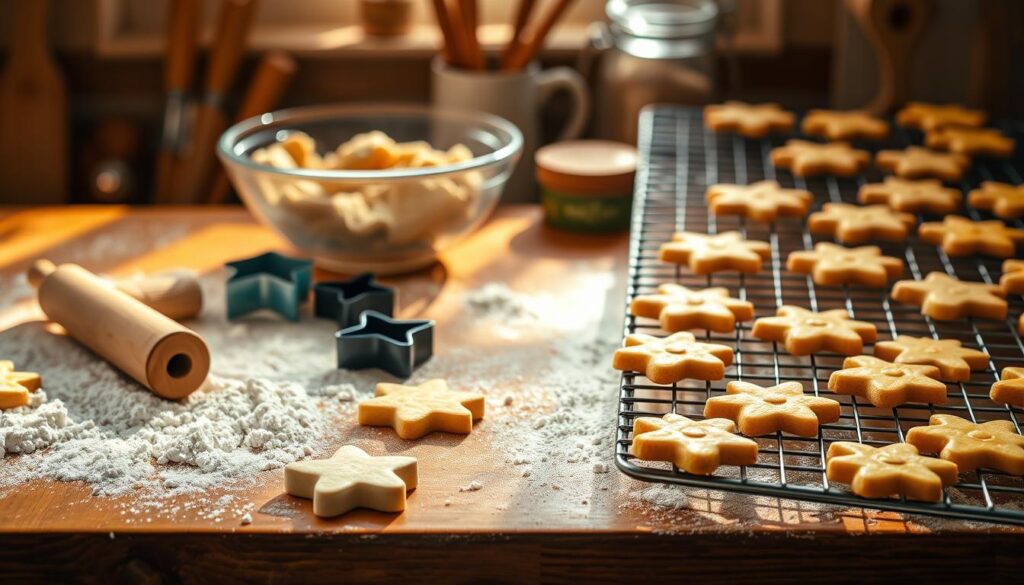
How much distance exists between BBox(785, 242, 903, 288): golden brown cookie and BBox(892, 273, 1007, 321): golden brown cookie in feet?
0.11

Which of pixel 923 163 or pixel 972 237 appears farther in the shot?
pixel 923 163

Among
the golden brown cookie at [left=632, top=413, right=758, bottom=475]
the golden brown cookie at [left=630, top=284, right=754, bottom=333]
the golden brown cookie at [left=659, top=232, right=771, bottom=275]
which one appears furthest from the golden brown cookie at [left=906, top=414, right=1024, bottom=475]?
the golden brown cookie at [left=659, top=232, right=771, bottom=275]

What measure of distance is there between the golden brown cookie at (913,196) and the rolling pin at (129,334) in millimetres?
877

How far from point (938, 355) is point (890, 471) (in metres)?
0.26

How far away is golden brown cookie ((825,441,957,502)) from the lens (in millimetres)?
958

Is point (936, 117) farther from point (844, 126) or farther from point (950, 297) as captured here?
point (950, 297)

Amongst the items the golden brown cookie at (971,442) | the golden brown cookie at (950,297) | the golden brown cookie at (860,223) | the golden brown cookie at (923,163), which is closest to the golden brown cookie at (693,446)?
the golden brown cookie at (971,442)

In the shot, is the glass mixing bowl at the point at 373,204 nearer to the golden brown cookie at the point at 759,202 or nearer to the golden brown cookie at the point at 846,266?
the golden brown cookie at the point at 759,202

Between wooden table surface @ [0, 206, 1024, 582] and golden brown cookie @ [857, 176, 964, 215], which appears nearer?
wooden table surface @ [0, 206, 1024, 582]

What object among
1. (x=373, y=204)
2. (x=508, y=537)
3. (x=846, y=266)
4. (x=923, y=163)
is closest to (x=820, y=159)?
(x=923, y=163)

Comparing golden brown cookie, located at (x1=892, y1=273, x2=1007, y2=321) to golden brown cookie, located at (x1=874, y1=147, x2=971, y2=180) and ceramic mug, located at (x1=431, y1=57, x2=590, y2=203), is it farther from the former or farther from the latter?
ceramic mug, located at (x1=431, y1=57, x2=590, y2=203)

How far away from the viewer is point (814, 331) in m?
1.25

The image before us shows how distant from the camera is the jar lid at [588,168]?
5.90ft

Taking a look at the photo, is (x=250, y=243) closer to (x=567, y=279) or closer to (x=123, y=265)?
(x=123, y=265)
